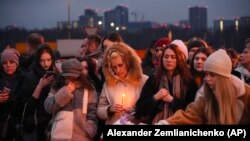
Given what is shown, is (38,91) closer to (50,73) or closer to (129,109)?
(50,73)

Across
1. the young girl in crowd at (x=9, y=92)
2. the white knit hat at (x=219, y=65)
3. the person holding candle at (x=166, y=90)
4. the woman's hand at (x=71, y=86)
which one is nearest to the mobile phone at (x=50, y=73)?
the young girl in crowd at (x=9, y=92)

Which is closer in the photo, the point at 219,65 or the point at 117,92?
the point at 219,65

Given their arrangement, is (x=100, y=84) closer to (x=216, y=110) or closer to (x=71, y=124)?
(x=71, y=124)

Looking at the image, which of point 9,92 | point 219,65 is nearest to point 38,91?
point 9,92

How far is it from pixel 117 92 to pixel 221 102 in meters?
2.01

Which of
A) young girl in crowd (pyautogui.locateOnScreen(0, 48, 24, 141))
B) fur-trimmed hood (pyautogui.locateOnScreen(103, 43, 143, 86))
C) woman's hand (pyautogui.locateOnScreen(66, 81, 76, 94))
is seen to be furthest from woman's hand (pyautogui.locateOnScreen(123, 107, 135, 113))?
young girl in crowd (pyautogui.locateOnScreen(0, 48, 24, 141))

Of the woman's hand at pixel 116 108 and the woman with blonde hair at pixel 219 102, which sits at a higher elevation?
the woman with blonde hair at pixel 219 102

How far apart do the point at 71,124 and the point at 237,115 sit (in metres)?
2.38

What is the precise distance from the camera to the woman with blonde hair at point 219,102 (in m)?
5.22

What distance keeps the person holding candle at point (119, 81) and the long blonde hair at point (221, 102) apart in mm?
1694

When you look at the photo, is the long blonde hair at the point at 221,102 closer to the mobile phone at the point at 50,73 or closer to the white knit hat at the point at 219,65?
the white knit hat at the point at 219,65

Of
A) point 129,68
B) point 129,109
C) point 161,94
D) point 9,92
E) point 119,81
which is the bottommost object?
point 129,109

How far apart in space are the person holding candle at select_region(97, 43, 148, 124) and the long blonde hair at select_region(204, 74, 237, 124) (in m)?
1.69

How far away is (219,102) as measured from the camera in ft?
17.1
